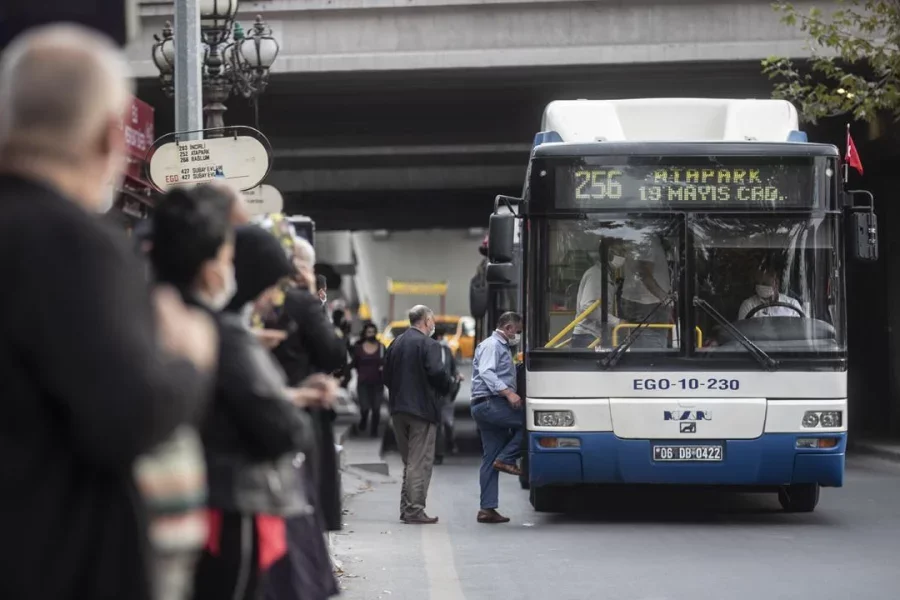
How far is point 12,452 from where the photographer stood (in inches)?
107

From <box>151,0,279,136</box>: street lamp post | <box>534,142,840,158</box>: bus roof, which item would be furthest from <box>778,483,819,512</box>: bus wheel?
<box>151,0,279,136</box>: street lamp post

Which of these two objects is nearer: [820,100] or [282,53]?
[820,100]

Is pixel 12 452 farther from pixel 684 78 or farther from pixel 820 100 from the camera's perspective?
pixel 684 78

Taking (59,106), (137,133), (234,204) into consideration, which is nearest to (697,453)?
(234,204)

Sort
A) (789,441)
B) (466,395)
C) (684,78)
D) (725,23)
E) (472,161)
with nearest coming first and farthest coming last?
(789,441)
(725,23)
(684,78)
(472,161)
(466,395)

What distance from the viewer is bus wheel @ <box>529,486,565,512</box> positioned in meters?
13.3

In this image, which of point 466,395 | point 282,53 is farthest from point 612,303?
point 466,395

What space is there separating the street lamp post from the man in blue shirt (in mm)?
3698

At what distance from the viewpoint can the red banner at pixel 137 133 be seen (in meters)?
19.6

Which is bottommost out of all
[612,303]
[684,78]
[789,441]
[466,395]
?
[466,395]

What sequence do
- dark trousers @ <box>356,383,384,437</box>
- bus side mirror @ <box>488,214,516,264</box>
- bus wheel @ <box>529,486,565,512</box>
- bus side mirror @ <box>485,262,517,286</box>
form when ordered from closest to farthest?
bus side mirror @ <box>488,214,516,264</box>
bus side mirror @ <box>485,262,517,286</box>
bus wheel @ <box>529,486,565,512</box>
dark trousers @ <box>356,383,384,437</box>

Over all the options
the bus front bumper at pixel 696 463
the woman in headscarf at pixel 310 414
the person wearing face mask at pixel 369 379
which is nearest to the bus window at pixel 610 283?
the bus front bumper at pixel 696 463

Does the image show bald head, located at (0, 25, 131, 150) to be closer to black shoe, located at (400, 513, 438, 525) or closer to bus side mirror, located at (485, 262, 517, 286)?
bus side mirror, located at (485, 262, 517, 286)

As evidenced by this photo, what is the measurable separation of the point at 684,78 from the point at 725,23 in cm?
200
